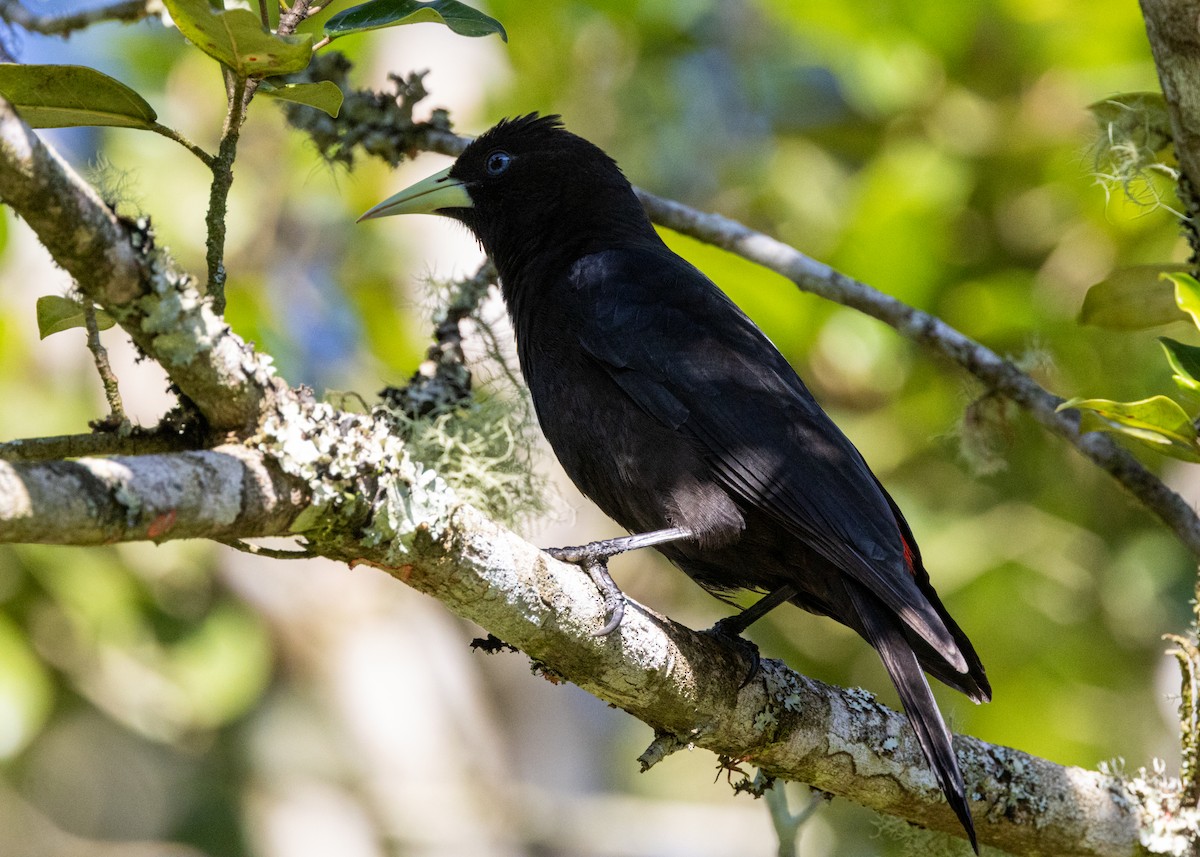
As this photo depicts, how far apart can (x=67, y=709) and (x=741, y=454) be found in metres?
4.49

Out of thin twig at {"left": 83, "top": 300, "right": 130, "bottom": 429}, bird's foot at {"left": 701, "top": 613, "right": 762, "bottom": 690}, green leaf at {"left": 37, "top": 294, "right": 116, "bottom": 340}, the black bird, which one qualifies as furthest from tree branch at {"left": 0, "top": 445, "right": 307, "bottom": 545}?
bird's foot at {"left": 701, "top": 613, "right": 762, "bottom": 690}

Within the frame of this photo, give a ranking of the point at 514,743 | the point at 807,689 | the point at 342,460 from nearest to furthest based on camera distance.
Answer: the point at 342,460 < the point at 807,689 < the point at 514,743

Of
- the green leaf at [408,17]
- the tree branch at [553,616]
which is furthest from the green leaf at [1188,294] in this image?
the green leaf at [408,17]

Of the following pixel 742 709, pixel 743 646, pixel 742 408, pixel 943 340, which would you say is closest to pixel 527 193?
pixel 742 408

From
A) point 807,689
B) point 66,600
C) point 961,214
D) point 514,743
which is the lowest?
point 807,689

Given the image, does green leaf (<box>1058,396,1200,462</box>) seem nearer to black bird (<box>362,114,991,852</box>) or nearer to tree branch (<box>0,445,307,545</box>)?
black bird (<box>362,114,991,852</box>)

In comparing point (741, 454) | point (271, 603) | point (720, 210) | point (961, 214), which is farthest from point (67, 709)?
point (961, 214)

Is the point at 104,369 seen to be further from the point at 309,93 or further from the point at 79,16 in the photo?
the point at 79,16

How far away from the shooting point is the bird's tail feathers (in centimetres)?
254

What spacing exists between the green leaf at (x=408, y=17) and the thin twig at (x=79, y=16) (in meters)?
1.70

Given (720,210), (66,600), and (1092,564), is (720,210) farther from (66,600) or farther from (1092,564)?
(66,600)

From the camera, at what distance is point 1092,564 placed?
497 centimetres

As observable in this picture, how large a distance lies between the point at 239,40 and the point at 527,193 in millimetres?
2124

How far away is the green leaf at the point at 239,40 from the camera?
1.95m
